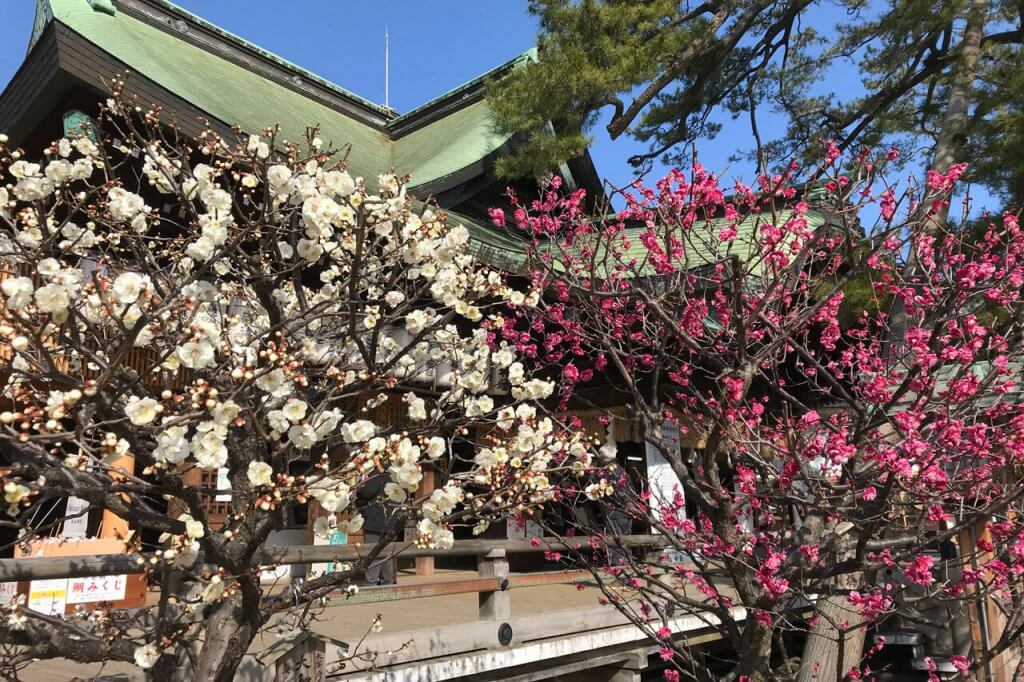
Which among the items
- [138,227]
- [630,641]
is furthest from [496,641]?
[138,227]

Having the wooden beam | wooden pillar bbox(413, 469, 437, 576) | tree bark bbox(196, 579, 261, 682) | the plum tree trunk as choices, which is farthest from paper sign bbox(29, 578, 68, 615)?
the plum tree trunk

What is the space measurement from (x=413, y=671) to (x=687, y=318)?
12.1 ft

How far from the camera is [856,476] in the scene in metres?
4.35

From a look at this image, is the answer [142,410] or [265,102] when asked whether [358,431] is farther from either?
[265,102]

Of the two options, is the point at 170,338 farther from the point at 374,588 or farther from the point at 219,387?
the point at 374,588

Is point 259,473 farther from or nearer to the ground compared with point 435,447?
nearer to the ground

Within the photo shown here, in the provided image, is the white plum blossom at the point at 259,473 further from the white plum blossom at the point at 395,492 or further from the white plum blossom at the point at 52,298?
the white plum blossom at the point at 52,298

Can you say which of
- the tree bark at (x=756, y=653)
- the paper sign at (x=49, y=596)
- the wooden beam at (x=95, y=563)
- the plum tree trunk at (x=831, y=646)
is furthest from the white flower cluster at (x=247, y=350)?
the plum tree trunk at (x=831, y=646)

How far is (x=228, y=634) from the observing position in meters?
3.12

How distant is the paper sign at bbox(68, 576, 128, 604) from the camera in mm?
5637

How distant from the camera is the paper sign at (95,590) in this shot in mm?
5637

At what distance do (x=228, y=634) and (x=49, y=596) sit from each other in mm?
3367

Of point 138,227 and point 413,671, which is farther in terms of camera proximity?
point 413,671

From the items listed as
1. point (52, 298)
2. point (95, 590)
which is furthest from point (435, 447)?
point (95, 590)
